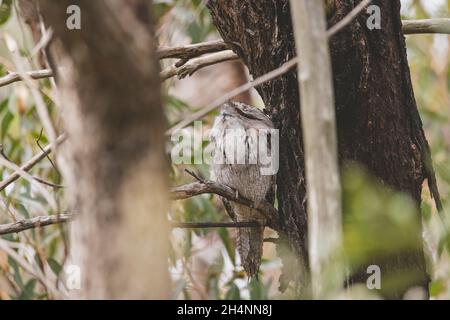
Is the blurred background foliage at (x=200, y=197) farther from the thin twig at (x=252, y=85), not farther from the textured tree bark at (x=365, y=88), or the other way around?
the thin twig at (x=252, y=85)

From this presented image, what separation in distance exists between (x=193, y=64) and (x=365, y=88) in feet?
2.20

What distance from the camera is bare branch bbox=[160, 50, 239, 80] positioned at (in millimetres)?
2727

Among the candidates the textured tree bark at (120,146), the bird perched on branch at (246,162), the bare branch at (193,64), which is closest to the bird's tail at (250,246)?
the bird perched on branch at (246,162)

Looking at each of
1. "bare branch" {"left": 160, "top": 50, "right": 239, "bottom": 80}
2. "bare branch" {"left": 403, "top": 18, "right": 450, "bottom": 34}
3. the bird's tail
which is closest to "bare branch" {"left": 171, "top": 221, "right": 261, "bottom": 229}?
the bird's tail

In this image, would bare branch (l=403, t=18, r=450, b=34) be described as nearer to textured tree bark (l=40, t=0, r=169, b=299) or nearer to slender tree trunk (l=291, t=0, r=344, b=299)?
slender tree trunk (l=291, t=0, r=344, b=299)

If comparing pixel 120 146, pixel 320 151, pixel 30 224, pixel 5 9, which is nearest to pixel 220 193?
pixel 30 224

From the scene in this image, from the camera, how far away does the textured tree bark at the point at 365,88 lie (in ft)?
7.68

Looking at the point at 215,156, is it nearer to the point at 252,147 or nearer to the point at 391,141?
the point at 252,147

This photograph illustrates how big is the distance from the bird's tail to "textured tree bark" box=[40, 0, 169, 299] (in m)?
1.64

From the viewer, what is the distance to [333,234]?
1.31 metres

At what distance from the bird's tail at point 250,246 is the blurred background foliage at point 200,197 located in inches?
16.5
